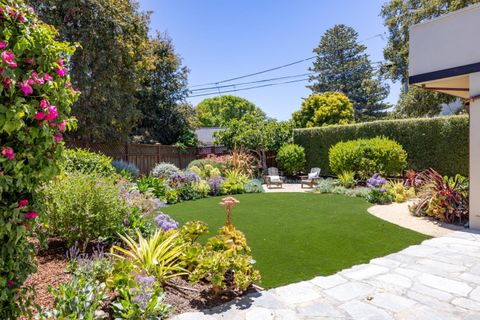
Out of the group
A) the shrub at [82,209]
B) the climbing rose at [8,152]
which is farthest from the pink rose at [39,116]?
the shrub at [82,209]

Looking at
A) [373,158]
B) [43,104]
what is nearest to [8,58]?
[43,104]

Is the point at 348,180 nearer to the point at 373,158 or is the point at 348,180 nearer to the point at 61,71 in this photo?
the point at 373,158

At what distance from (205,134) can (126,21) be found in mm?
22626

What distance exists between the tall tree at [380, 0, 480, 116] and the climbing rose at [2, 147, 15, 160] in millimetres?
15499

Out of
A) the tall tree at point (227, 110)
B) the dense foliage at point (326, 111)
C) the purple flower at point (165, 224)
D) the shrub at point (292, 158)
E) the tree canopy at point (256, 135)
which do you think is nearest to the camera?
the purple flower at point (165, 224)

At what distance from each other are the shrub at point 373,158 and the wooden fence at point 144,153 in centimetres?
812

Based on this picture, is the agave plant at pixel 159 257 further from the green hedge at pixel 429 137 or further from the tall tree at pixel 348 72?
the tall tree at pixel 348 72

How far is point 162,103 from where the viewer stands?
1727cm

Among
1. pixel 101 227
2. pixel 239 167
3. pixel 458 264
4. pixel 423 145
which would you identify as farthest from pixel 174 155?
pixel 458 264

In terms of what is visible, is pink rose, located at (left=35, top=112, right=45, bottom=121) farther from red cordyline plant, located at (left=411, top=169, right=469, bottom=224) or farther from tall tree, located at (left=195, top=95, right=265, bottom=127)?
tall tree, located at (left=195, top=95, right=265, bottom=127)

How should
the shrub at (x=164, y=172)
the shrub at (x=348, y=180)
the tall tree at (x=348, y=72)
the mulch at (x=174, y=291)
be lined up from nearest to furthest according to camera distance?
the mulch at (x=174, y=291)
the shrub at (x=348, y=180)
the shrub at (x=164, y=172)
the tall tree at (x=348, y=72)

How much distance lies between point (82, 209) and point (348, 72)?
104 ft

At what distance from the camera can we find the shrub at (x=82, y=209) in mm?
3814

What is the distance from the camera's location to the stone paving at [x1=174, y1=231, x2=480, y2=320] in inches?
108
